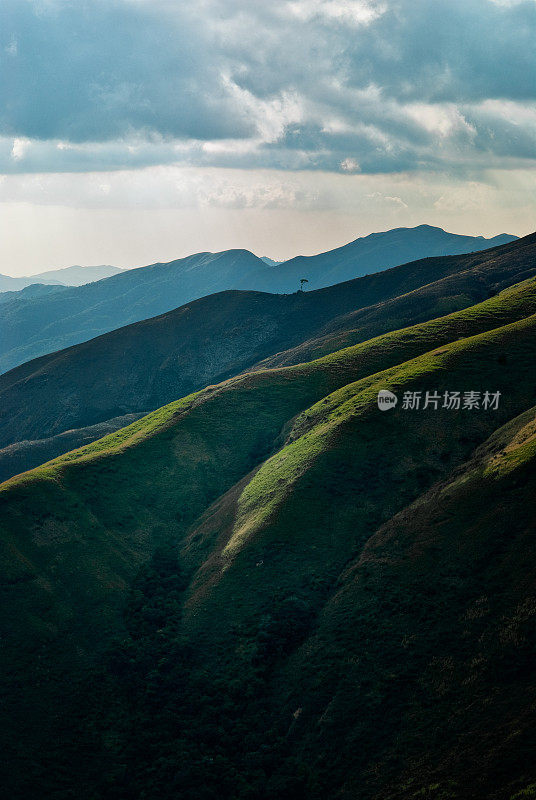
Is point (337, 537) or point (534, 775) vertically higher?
point (337, 537)

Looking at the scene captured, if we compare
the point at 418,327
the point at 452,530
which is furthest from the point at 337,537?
the point at 418,327

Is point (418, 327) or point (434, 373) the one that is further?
point (418, 327)

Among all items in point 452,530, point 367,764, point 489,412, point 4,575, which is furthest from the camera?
point 489,412

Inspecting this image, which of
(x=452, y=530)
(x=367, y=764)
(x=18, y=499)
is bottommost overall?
(x=367, y=764)

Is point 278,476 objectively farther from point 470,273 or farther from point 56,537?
point 470,273

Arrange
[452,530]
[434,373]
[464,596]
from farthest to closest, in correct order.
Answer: [434,373] → [452,530] → [464,596]

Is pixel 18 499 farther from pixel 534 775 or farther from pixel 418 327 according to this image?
pixel 418 327

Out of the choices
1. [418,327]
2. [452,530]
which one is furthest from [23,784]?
[418,327]
